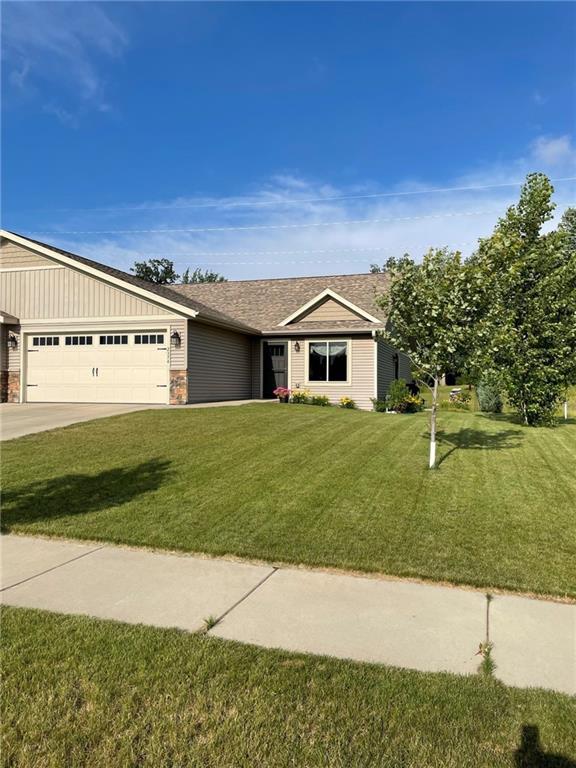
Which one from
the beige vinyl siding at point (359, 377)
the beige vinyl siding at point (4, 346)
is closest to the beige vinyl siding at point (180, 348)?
the beige vinyl siding at point (359, 377)

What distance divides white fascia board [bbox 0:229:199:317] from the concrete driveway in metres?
3.64

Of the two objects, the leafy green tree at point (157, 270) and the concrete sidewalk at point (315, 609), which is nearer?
the concrete sidewalk at point (315, 609)

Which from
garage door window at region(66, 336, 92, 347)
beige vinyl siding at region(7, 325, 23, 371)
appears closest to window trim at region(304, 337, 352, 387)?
garage door window at region(66, 336, 92, 347)

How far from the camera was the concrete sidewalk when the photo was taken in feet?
10.1

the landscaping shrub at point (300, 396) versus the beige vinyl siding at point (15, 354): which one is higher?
the beige vinyl siding at point (15, 354)

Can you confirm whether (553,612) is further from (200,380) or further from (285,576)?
(200,380)

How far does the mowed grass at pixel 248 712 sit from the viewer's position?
2.20 meters

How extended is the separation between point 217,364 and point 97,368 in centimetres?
428

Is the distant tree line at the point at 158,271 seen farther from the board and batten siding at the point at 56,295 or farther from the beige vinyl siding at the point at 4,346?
the beige vinyl siding at the point at 4,346

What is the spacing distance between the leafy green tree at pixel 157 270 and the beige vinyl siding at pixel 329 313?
141 ft

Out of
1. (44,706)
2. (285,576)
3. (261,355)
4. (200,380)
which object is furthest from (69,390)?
(44,706)

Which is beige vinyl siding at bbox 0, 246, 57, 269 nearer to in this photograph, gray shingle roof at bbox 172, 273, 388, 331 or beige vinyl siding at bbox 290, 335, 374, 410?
gray shingle roof at bbox 172, 273, 388, 331

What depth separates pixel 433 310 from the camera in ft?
26.4

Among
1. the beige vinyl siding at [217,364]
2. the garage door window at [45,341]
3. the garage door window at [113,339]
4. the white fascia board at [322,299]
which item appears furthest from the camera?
the white fascia board at [322,299]
